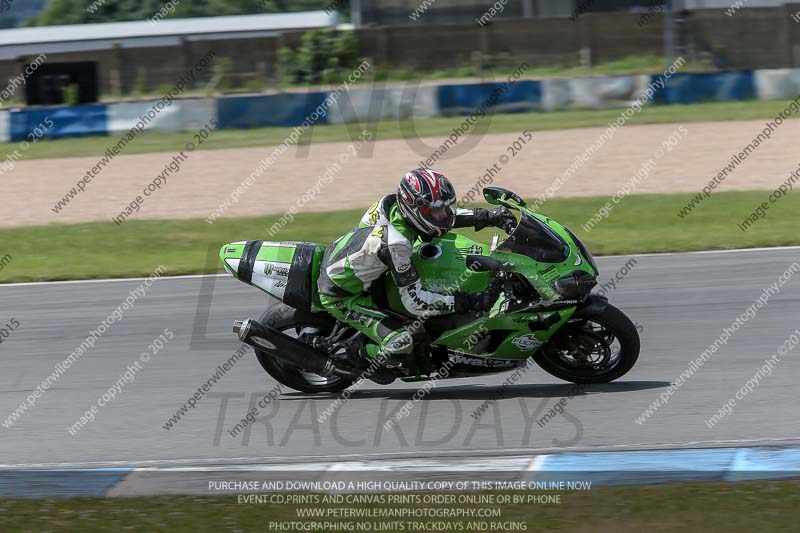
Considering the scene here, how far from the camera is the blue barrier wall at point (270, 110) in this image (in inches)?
1150

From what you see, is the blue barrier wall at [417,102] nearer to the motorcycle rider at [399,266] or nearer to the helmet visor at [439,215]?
the motorcycle rider at [399,266]

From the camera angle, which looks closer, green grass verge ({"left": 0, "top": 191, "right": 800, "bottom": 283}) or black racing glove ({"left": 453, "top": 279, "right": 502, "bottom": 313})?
black racing glove ({"left": 453, "top": 279, "right": 502, "bottom": 313})

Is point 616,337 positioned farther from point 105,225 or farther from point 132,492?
point 105,225

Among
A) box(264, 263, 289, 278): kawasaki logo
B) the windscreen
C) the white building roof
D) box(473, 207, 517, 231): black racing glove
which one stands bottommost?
the white building roof

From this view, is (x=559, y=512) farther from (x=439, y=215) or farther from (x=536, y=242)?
(x=439, y=215)

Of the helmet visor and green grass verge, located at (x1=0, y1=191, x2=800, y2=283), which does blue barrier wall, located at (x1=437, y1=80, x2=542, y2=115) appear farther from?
the helmet visor

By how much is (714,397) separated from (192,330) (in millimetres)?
5287

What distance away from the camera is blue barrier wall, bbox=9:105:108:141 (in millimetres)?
29547

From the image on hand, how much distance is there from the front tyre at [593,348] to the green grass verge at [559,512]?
1.92 meters

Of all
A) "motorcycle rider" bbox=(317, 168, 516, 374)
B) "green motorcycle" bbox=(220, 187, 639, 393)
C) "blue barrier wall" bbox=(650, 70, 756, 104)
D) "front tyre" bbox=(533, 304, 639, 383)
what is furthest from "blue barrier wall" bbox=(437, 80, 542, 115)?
"front tyre" bbox=(533, 304, 639, 383)

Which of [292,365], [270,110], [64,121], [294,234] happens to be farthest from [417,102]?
[292,365]

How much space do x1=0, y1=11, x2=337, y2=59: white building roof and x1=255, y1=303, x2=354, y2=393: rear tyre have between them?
136ft

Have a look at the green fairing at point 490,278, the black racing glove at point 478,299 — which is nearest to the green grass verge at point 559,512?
the green fairing at point 490,278

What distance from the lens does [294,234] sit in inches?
615
